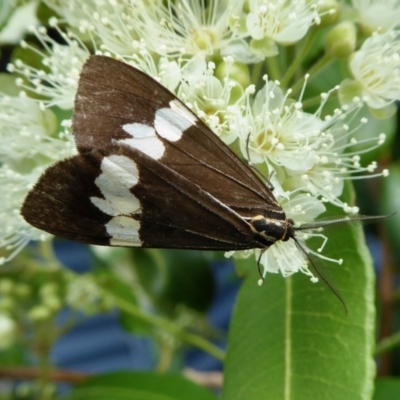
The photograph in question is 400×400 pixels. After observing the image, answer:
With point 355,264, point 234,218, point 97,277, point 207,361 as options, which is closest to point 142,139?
point 234,218

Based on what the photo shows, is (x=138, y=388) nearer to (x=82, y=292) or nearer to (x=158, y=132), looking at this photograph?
(x=82, y=292)

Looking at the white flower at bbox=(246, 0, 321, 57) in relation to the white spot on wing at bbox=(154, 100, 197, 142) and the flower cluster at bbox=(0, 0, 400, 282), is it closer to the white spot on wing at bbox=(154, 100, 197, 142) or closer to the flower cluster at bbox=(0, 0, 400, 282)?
the flower cluster at bbox=(0, 0, 400, 282)

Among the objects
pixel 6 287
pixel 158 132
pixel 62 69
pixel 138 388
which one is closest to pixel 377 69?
pixel 158 132

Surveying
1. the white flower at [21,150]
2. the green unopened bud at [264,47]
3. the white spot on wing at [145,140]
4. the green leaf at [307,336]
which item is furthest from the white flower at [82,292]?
the green unopened bud at [264,47]

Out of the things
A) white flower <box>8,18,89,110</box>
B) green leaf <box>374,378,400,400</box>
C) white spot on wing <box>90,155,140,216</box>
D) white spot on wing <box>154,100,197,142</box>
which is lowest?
green leaf <box>374,378,400,400</box>

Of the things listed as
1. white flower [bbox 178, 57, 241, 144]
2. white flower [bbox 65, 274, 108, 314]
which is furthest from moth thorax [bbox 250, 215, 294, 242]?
white flower [bbox 65, 274, 108, 314]

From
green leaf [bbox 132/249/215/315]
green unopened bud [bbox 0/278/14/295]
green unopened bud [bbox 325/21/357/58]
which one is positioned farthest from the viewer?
green leaf [bbox 132/249/215/315]

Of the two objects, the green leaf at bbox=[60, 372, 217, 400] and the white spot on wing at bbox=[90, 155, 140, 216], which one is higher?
the white spot on wing at bbox=[90, 155, 140, 216]

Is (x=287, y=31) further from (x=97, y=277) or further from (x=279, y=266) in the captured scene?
(x=97, y=277)
